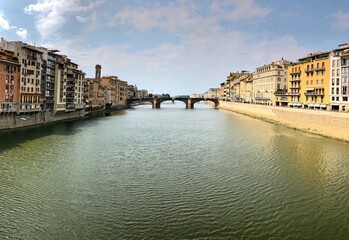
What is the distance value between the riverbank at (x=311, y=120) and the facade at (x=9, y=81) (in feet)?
166

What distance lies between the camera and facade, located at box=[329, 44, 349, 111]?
59.7 m

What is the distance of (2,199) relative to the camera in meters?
18.3

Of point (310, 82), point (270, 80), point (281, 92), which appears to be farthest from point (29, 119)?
point (270, 80)

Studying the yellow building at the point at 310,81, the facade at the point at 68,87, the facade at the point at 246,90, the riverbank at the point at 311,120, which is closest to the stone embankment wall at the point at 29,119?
the facade at the point at 68,87

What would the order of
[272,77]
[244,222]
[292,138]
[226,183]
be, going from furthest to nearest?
[272,77], [292,138], [226,183], [244,222]

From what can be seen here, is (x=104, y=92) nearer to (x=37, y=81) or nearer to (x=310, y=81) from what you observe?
(x=37, y=81)

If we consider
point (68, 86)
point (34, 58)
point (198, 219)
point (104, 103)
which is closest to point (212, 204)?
point (198, 219)

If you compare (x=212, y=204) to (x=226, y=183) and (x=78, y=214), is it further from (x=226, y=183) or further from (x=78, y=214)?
(x=78, y=214)

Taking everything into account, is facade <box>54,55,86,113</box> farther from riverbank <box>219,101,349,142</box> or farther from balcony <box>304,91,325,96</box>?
balcony <box>304,91,325,96</box>

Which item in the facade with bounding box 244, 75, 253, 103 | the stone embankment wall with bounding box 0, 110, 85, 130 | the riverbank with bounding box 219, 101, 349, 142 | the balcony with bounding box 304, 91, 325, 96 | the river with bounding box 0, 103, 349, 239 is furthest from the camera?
the facade with bounding box 244, 75, 253, 103

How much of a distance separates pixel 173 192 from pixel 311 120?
41279mm

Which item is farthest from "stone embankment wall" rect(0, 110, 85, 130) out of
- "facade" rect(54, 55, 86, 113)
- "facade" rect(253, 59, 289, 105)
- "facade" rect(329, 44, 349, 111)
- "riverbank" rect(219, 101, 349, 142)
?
"facade" rect(253, 59, 289, 105)

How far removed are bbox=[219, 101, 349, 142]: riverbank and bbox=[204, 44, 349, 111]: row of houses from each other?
30.0ft

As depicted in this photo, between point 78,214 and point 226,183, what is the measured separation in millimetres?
10737
